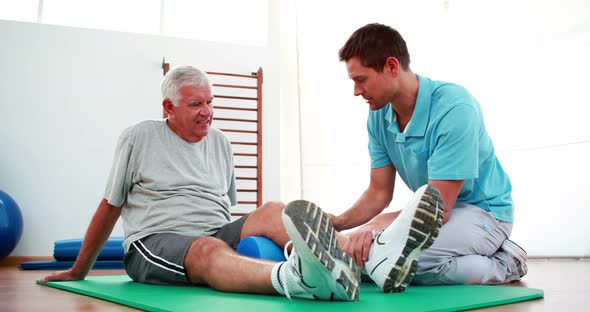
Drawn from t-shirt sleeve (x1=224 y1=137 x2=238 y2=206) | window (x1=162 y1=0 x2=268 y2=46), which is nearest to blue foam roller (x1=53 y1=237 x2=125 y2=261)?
t-shirt sleeve (x1=224 y1=137 x2=238 y2=206)

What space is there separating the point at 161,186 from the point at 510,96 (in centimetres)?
293

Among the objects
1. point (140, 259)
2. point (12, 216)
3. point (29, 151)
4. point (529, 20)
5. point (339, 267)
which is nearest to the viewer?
point (339, 267)

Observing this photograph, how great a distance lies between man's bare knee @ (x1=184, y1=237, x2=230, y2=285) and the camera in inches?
67.0

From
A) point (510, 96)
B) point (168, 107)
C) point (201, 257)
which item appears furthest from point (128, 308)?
point (510, 96)

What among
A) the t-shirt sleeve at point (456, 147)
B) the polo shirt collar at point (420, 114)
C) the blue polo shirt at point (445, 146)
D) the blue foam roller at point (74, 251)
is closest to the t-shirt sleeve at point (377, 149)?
the blue polo shirt at point (445, 146)

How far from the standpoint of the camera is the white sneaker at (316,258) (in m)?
1.23

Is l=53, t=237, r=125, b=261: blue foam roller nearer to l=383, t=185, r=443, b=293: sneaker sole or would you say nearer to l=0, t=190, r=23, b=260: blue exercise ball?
l=0, t=190, r=23, b=260: blue exercise ball

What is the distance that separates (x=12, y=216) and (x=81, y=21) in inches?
75.6

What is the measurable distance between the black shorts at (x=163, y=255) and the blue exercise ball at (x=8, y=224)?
2.75 meters

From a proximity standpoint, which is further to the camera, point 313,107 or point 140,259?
point 313,107

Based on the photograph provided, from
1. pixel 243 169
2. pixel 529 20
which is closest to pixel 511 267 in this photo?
pixel 529 20

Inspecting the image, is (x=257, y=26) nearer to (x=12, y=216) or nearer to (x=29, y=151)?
(x=29, y=151)

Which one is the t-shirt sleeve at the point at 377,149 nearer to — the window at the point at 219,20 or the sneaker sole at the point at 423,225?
A: the sneaker sole at the point at 423,225

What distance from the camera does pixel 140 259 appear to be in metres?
2.00
